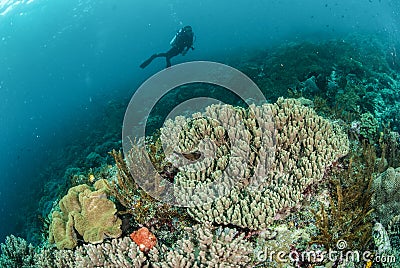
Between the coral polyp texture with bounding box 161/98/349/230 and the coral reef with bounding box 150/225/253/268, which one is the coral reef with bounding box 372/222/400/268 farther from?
the coral reef with bounding box 150/225/253/268

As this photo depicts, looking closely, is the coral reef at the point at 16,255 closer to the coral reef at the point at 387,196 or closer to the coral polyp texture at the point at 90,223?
the coral polyp texture at the point at 90,223

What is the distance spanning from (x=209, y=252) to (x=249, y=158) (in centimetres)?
153

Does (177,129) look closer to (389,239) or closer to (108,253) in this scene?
(108,253)

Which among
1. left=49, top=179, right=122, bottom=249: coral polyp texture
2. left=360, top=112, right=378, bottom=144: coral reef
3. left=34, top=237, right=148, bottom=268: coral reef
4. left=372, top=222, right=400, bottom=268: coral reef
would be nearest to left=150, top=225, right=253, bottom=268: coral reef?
left=34, top=237, right=148, bottom=268: coral reef

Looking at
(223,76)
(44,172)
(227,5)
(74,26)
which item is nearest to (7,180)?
(44,172)

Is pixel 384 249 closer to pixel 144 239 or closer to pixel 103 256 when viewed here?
pixel 144 239

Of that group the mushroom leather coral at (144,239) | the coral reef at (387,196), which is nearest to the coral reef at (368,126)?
the coral reef at (387,196)

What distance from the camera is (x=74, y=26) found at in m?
99.6

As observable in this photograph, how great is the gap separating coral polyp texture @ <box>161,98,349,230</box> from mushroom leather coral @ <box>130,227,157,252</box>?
2.13 feet

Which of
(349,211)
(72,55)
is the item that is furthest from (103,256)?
(72,55)

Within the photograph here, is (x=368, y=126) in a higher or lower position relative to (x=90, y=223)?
lower

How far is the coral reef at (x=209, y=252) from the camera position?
3.26 m

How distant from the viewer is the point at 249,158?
A: 428cm

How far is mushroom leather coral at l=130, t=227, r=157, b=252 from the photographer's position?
388cm
